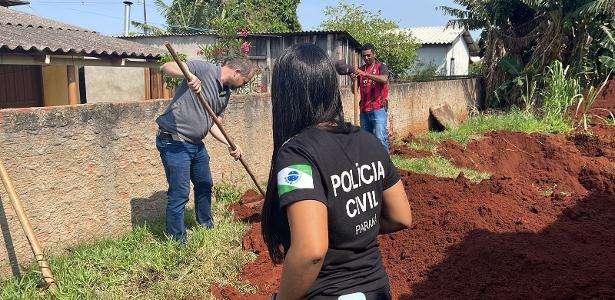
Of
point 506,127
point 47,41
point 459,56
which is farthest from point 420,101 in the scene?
point 459,56

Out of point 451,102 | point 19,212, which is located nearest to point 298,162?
point 19,212

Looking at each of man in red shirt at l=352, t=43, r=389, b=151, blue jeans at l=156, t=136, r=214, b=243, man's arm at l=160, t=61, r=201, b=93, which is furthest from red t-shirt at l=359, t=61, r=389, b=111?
man's arm at l=160, t=61, r=201, b=93

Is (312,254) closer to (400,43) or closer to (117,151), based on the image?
(117,151)

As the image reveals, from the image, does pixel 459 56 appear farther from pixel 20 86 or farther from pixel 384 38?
pixel 20 86

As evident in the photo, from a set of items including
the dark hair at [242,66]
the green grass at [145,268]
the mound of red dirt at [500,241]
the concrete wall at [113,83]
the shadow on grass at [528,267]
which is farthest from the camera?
the concrete wall at [113,83]

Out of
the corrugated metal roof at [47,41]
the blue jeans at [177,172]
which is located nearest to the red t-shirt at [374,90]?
the blue jeans at [177,172]

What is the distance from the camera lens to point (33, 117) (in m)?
3.84

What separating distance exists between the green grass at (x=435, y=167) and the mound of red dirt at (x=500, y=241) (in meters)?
0.72

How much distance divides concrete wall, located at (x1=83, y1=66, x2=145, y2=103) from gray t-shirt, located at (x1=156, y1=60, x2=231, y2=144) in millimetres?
10175

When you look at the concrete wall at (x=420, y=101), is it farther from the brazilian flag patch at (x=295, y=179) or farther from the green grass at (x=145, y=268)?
the brazilian flag patch at (x=295, y=179)

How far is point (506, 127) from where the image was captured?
1066cm

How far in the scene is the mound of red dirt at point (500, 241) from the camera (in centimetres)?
369

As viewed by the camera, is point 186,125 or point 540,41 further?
point 540,41

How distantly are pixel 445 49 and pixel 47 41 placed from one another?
26.9m
